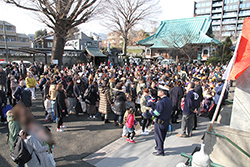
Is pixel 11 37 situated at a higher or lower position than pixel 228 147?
higher

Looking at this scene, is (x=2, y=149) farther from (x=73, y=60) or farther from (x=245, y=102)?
(x=73, y=60)

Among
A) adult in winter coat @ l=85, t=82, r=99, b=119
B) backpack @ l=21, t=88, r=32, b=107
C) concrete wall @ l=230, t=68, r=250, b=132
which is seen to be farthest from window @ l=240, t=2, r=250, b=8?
backpack @ l=21, t=88, r=32, b=107

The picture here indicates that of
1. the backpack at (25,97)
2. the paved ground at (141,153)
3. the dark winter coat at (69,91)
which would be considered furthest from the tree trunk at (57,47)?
the paved ground at (141,153)

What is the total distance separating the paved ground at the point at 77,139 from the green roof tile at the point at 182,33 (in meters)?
25.1

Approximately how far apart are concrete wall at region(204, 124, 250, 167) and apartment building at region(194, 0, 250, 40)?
6158cm

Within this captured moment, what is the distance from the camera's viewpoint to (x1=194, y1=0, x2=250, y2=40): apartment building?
56.9 metres

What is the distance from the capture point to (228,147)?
9.67ft

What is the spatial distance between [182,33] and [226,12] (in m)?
44.7

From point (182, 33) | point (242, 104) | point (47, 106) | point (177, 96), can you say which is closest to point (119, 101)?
point (177, 96)

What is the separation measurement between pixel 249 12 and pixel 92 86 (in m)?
71.2

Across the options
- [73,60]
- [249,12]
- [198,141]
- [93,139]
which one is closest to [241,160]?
[198,141]

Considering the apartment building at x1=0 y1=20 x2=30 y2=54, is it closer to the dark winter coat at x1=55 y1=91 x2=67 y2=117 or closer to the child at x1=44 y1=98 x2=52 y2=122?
the child at x1=44 y1=98 x2=52 y2=122

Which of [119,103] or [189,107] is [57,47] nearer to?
[119,103]

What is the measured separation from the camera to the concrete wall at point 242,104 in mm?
2902
